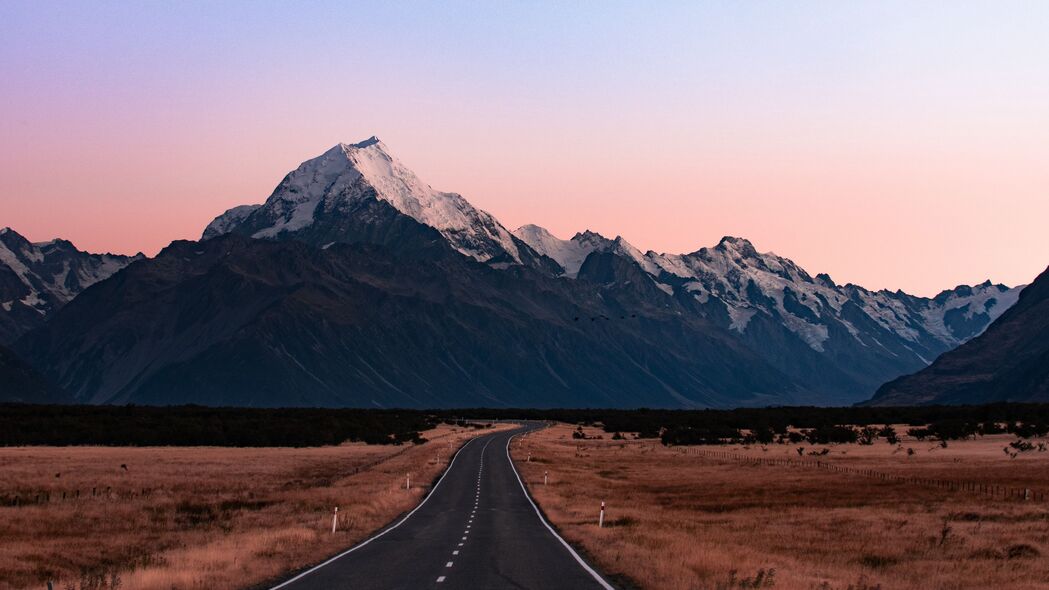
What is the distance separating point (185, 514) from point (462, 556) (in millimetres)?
23274

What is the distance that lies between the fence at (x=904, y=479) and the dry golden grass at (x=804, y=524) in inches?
55.4

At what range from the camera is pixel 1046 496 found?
58.4 m

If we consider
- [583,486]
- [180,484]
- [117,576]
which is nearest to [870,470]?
[583,486]

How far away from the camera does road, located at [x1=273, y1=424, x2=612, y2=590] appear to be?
2909 centimetres

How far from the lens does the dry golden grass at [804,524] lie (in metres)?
32.3

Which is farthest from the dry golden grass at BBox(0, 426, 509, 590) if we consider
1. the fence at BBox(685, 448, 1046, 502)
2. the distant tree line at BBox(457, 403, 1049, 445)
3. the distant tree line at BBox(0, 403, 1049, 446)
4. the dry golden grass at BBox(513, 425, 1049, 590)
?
the distant tree line at BBox(457, 403, 1049, 445)

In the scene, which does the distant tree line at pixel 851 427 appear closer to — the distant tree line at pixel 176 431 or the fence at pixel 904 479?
the fence at pixel 904 479

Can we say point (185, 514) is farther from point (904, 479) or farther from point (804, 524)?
point (904, 479)

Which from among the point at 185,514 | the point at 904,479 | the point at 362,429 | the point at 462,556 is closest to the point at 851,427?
the point at 362,429

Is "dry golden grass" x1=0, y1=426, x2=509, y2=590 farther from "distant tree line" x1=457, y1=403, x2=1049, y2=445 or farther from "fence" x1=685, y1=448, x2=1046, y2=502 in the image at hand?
"distant tree line" x1=457, y1=403, x2=1049, y2=445

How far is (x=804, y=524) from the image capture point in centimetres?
4841

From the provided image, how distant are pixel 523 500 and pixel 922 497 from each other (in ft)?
62.7

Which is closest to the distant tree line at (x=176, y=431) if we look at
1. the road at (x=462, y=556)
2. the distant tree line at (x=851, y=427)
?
the distant tree line at (x=851, y=427)

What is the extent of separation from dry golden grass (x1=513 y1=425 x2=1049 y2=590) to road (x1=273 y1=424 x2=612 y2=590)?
4.46 feet
